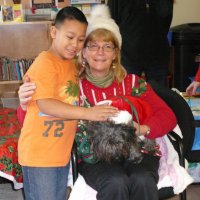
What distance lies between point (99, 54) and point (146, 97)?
33 cm

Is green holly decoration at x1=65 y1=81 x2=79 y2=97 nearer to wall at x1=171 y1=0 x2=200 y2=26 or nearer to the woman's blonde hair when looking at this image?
the woman's blonde hair

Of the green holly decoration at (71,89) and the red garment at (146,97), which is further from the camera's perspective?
the red garment at (146,97)

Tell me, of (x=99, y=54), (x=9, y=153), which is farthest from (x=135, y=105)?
(x=9, y=153)

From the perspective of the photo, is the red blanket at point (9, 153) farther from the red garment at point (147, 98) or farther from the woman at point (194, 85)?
the woman at point (194, 85)

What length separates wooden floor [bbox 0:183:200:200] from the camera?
7.79 ft

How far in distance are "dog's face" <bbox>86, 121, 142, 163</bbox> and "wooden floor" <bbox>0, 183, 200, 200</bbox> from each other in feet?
3.23

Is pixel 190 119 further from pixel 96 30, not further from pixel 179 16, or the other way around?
pixel 179 16

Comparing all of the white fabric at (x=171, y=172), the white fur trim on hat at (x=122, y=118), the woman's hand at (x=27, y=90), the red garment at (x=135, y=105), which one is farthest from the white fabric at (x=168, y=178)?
the woman's hand at (x=27, y=90)

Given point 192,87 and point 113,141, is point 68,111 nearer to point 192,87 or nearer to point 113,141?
point 113,141

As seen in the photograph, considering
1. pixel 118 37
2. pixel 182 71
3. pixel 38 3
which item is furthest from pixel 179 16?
pixel 118 37

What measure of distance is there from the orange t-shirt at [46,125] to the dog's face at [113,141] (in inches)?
5.2

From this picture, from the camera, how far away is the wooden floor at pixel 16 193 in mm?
2375

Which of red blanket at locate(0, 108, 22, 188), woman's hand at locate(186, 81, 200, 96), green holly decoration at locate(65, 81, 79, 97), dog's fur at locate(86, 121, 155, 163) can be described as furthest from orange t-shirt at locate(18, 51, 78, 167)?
woman's hand at locate(186, 81, 200, 96)

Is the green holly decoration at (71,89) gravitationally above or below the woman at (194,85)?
above
